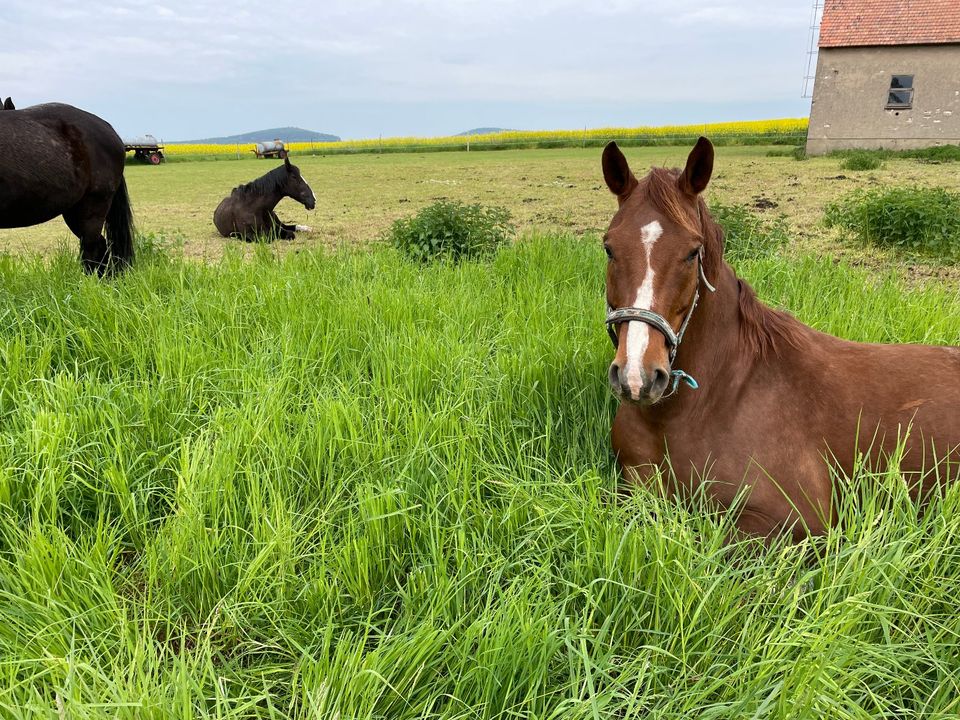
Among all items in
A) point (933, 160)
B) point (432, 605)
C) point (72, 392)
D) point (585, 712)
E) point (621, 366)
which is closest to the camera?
point (585, 712)

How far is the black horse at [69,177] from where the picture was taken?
16.6ft

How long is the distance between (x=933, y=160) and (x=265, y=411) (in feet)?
81.7

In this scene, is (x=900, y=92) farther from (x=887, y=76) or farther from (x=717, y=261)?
(x=717, y=261)

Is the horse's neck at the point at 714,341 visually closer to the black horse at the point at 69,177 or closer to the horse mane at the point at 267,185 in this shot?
the black horse at the point at 69,177

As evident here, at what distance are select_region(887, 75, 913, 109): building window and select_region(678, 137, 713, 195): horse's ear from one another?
2650 cm

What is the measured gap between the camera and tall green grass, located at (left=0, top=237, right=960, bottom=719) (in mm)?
1488

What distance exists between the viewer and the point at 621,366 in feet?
6.13

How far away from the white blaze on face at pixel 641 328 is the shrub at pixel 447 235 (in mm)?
4074

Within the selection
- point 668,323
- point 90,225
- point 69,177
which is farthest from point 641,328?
point 90,225

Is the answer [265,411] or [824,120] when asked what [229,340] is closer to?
[265,411]

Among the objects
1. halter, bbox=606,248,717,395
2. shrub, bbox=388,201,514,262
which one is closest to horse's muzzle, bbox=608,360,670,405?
Result: halter, bbox=606,248,717,395

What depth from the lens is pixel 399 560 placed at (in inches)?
A: 76.5

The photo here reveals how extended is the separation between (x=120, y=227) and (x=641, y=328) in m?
6.18

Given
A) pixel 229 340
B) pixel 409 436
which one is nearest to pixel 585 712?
pixel 409 436
